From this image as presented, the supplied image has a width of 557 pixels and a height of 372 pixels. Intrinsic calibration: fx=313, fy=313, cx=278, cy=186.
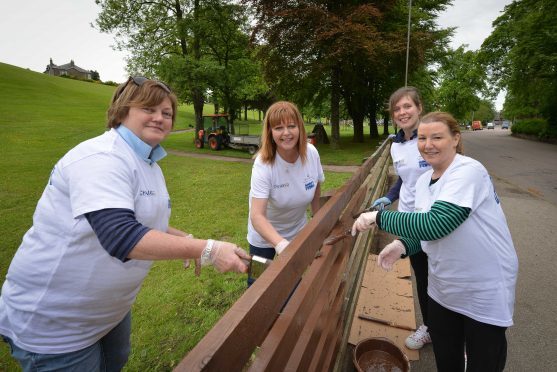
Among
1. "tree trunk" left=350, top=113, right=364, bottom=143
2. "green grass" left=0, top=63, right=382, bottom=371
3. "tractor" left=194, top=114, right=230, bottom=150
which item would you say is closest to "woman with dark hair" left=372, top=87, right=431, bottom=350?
"green grass" left=0, top=63, right=382, bottom=371

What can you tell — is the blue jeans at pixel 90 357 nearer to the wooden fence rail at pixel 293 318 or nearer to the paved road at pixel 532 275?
the wooden fence rail at pixel 293 318

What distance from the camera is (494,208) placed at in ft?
5.64

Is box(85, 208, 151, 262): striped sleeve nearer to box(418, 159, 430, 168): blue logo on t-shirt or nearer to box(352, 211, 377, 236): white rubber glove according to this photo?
box(352, 211, 377, 236): white rubber glove

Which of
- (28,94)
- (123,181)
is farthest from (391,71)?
(28,94)

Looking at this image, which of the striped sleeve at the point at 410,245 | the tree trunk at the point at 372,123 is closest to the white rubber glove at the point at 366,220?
the striped sleeve at the point at 410,245

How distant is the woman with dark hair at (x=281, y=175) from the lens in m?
2.37

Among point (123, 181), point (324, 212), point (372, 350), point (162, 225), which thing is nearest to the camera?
point (123, 181)

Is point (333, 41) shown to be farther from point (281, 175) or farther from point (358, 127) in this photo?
point (281, 175)

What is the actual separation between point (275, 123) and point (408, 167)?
149 cm

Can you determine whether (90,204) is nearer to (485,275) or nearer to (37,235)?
(37,235)

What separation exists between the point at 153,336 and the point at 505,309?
3.17 meters

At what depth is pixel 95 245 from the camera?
4.46ft

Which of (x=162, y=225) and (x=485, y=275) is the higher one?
(x=162, y=225)

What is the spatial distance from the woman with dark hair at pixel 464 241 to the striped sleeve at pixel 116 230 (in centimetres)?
127
